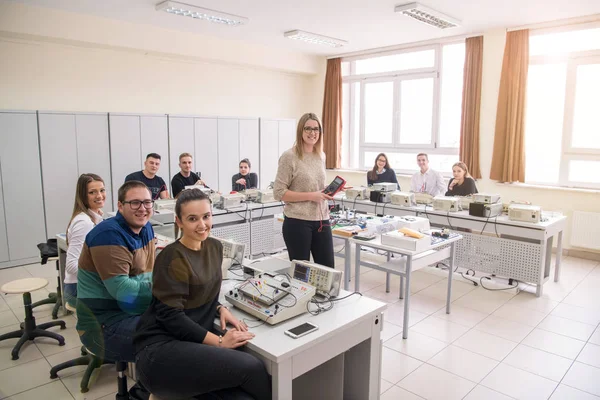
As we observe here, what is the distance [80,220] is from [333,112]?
6.11 m

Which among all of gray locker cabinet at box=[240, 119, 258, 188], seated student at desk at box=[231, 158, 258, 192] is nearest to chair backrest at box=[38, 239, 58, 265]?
seated student at desk at box=[231, 158, 258, 192]

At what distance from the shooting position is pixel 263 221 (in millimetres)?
5281

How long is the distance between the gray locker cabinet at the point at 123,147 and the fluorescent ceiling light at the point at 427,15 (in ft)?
12.2

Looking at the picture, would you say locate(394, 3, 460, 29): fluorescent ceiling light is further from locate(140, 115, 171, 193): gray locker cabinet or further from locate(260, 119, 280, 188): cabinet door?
locate(140, 115, 171, 193): gray locker cabinet

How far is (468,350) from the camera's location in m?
3.14

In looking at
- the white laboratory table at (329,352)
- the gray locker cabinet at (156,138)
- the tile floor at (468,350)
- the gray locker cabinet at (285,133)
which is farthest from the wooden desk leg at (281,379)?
the gray locker cabinet at (285,133)

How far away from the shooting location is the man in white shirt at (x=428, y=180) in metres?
5.85

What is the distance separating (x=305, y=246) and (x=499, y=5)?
4.02 m

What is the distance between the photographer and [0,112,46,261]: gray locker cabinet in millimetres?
4906

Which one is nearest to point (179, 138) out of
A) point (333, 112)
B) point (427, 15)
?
point (333, 112)

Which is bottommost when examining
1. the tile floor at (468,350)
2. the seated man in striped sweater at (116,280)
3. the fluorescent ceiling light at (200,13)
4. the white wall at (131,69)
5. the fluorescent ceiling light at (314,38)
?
the tile floor at (468,350)

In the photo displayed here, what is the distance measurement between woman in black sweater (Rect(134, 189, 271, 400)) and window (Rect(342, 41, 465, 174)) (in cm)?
582

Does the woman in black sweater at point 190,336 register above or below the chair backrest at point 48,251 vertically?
above

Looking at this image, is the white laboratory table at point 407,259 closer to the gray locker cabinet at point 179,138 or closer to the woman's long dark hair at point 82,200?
the woman's long dark hair at point 82,200
